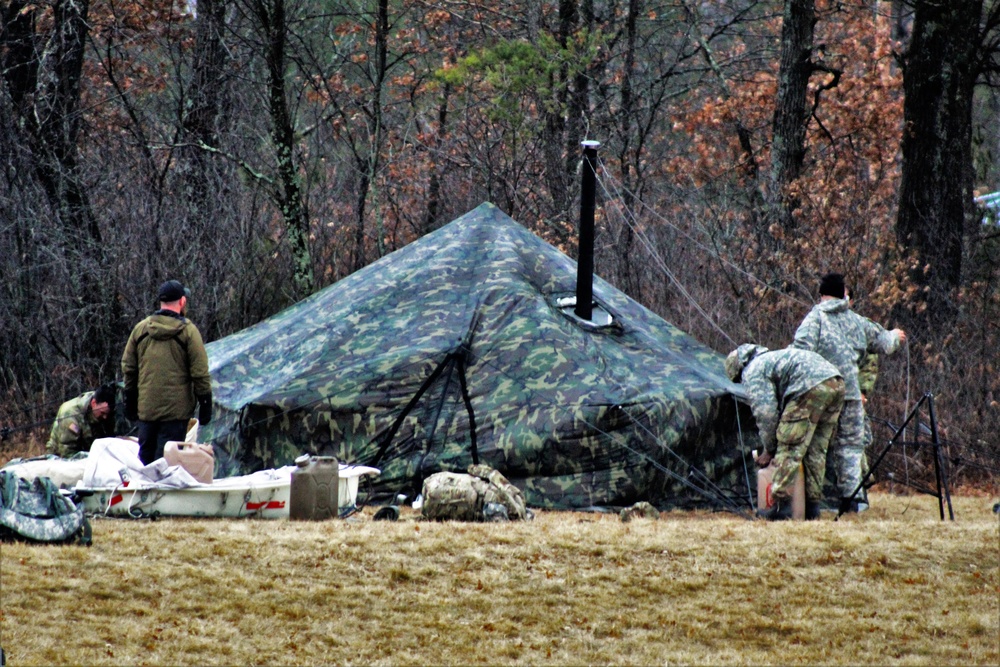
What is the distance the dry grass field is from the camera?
7211 millimetres

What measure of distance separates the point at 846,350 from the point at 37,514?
5526 mm

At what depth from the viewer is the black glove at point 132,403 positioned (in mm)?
9672

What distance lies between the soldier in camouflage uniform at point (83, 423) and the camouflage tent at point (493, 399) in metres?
0.84

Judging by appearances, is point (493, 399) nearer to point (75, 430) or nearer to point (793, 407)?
point (793, 407)

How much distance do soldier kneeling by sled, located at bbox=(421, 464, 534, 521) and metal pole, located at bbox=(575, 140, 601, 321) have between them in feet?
7.43

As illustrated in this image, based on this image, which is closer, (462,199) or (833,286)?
(833,286)

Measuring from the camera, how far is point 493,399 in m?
10.5

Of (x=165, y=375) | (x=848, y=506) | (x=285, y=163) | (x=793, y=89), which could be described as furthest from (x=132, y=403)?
(x=793, y=89)

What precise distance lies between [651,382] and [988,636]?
3.59 m

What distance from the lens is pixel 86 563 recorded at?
772 centimetres

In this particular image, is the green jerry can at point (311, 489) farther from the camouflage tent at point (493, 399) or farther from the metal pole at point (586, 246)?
the metal pole at point (586, 246)

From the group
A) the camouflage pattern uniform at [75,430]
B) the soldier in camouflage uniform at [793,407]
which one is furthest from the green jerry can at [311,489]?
the soldier in camouflage uniform at [793,407]

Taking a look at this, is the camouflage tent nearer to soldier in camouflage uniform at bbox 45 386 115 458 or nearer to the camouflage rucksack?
soldier in camouflage uniform at bbox 45 386 115 458

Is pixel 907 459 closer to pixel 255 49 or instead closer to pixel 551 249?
pixel 551 249
